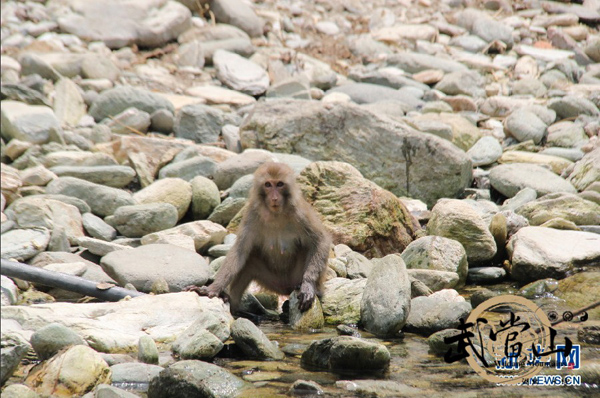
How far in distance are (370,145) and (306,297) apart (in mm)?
4643

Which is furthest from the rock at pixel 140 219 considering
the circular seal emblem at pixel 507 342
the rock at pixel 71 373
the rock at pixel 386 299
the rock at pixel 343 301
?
the circular seal emblem at pixel 507 342

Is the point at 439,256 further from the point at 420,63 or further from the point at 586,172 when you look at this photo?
the point at 420,63

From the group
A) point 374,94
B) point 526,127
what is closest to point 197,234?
point 526,127

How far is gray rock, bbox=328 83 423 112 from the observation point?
46.5 ft

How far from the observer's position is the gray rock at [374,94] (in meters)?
14.2

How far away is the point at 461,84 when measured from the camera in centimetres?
1513

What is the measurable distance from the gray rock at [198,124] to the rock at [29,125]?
6.65 ft

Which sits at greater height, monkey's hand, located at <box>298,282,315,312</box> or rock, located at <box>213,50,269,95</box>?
rock, located at <box>213,50,269,95</box>

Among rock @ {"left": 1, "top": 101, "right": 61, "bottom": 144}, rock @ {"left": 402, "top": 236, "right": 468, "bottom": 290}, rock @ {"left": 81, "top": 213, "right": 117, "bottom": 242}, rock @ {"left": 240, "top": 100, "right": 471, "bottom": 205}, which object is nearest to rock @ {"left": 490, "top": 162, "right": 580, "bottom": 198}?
rock @ {"left": 240, "top": 100, "right": 471, "bottom": 205}

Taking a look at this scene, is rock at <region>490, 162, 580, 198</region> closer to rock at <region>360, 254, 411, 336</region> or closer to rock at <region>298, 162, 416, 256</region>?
rock at <region>298, 162, 416, 256</region>

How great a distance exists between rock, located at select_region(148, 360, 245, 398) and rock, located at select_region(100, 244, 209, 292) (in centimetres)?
212

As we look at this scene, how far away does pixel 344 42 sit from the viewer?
59.7 feet

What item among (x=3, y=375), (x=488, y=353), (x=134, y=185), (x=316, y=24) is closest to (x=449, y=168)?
(x=134, y=185)

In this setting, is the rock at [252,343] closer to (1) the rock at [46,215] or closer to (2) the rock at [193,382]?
(2) the rock at [193,382]
